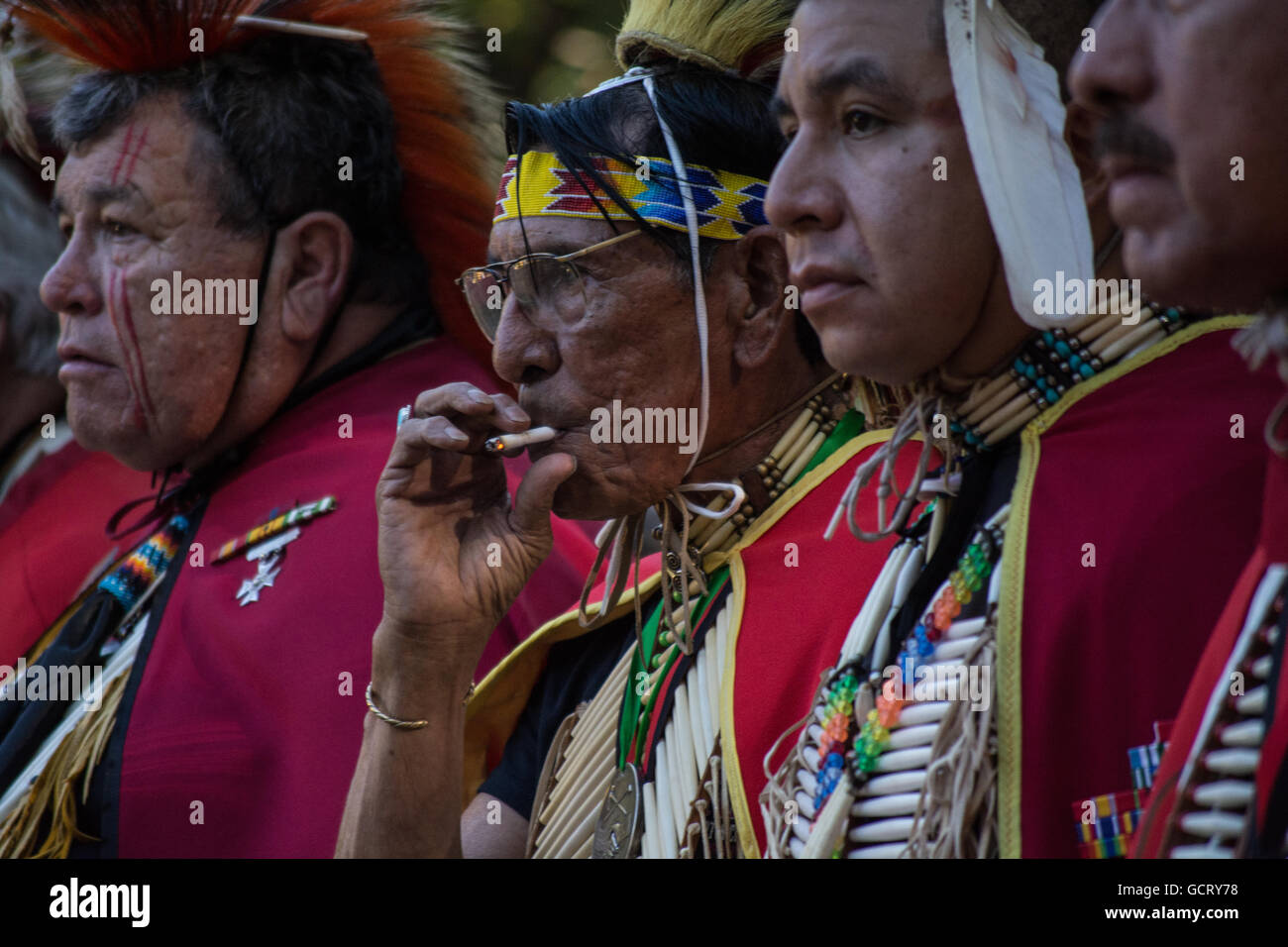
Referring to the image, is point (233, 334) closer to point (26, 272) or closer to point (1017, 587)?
point (26, 272)

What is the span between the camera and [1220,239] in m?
1.69

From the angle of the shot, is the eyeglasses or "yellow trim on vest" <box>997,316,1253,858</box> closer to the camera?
"yellow trim on vest" <box>997,316,1253,858</box>

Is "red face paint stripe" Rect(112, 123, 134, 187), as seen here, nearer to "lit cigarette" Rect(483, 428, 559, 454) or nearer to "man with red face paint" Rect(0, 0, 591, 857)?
"man with red face paint" Rect(0, 0, 591, 857)

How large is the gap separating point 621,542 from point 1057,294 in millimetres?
1113

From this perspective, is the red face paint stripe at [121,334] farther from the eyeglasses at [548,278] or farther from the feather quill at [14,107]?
the eyeglasses at [548,278]

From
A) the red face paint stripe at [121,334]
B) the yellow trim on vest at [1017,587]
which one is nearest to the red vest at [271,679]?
the red face paint stripe at [121,334]

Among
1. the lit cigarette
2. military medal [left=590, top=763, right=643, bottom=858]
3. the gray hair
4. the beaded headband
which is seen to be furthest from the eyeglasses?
the gray hair

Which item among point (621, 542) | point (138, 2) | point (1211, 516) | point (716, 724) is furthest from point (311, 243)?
point (1211, 516)

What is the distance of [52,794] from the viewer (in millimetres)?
3371

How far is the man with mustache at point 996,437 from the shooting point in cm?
197

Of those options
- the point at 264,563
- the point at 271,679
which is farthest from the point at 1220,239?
the point at 264,563

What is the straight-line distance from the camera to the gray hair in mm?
4637

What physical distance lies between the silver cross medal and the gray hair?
1.48 metres

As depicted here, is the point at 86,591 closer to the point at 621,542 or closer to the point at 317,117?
the point at 317,117
